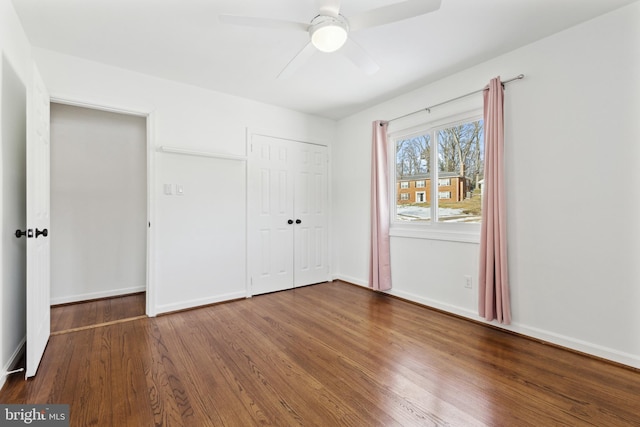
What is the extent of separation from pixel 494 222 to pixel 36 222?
139 inches


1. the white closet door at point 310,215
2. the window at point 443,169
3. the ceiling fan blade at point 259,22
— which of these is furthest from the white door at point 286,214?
the ceiling fan blade at point 259,22

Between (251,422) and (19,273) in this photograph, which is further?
(19,273)

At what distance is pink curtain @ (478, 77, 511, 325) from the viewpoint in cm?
254

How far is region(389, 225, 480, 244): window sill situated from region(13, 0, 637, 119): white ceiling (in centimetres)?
161

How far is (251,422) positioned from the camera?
149cm

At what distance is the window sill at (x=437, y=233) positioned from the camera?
9.51 ft

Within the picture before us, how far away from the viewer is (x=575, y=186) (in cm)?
224

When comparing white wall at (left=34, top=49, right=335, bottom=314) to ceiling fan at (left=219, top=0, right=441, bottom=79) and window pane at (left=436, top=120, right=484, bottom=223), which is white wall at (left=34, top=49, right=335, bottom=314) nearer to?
ceiling fan at (left=219, top=0, right=441, bottom=79)

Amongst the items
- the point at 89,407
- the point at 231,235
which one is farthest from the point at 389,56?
the point at 89,407

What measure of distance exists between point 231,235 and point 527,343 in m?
3.09

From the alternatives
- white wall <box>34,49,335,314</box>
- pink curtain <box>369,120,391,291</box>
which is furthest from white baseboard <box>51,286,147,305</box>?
pink curtain <box>369,120,391,291</box>

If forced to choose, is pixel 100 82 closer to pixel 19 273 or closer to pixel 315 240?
pixel 19 273

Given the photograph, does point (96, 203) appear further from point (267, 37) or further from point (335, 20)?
point (335, 20)

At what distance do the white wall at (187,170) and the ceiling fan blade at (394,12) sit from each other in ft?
7.13
